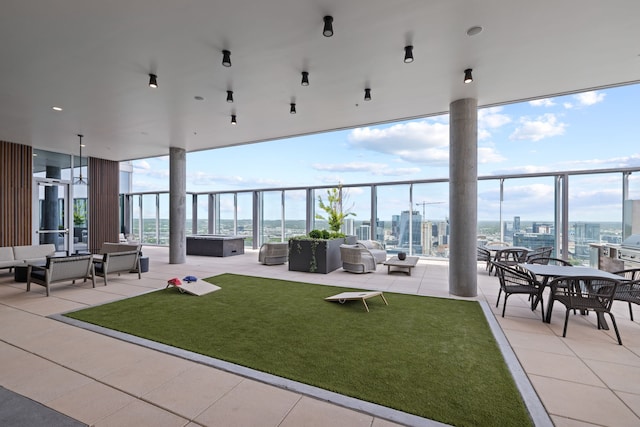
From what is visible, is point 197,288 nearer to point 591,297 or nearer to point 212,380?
point 212,380

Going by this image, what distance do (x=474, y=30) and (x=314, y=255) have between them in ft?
19.2

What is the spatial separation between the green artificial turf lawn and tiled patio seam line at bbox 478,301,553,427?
7cm

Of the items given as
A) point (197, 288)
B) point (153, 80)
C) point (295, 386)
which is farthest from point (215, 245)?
point (295, 386)

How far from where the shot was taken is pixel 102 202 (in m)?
11.5

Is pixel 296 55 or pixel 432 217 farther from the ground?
pixel 296 55

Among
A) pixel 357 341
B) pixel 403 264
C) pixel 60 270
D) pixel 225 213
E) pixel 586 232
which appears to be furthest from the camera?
pixel 225 213

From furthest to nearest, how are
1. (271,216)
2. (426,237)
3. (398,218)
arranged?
1. (271,216)
2. (398,218)
3. (426,237)

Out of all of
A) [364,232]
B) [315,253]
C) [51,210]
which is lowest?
[315,253]

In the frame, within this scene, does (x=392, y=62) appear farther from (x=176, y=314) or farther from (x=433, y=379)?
(x=176, y=314)

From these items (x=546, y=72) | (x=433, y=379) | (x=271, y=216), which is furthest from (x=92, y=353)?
(x=271, y=216)

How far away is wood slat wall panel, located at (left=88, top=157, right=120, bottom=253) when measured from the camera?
11102 millimetres

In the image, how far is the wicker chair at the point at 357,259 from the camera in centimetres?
749

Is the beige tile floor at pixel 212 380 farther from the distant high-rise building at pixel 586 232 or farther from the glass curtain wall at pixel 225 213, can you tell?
the glass curtain wall at pixel 225 213

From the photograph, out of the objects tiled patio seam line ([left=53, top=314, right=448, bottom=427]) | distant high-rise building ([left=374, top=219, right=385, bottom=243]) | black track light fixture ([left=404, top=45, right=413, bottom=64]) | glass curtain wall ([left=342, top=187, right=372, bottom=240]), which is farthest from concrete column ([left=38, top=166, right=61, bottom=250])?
black track light fixture ([left=404, top=45, right=413, bottom=64])
